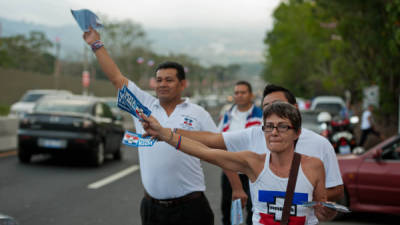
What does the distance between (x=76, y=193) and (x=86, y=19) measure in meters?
6.49

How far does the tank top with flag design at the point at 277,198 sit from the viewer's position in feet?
9.85

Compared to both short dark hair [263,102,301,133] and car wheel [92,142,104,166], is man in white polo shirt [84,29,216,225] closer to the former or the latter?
short dark hair [263,102,301,133]

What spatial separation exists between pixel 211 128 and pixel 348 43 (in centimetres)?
1764

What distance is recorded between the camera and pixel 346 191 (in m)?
8.17

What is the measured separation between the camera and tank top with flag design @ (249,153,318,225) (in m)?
3.00

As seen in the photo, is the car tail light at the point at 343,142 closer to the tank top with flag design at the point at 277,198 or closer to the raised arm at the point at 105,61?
the raised arm at the point at 105,61

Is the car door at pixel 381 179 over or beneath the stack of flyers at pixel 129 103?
beneath

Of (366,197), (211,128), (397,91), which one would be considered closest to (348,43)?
(397,91)

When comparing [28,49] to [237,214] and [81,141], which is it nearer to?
[81,141]

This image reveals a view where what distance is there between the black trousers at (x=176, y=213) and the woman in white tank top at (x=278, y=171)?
3.95 ft

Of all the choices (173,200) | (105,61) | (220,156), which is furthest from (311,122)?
(220,156)

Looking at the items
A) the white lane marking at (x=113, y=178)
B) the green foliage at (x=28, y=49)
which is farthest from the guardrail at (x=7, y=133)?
the green foliage at (x=28, y=49)

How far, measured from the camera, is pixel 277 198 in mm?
3021

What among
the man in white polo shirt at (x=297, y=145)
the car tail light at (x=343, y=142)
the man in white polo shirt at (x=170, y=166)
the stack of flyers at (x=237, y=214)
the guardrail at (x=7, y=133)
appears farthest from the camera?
the guardrail at (x=7, y=133)
